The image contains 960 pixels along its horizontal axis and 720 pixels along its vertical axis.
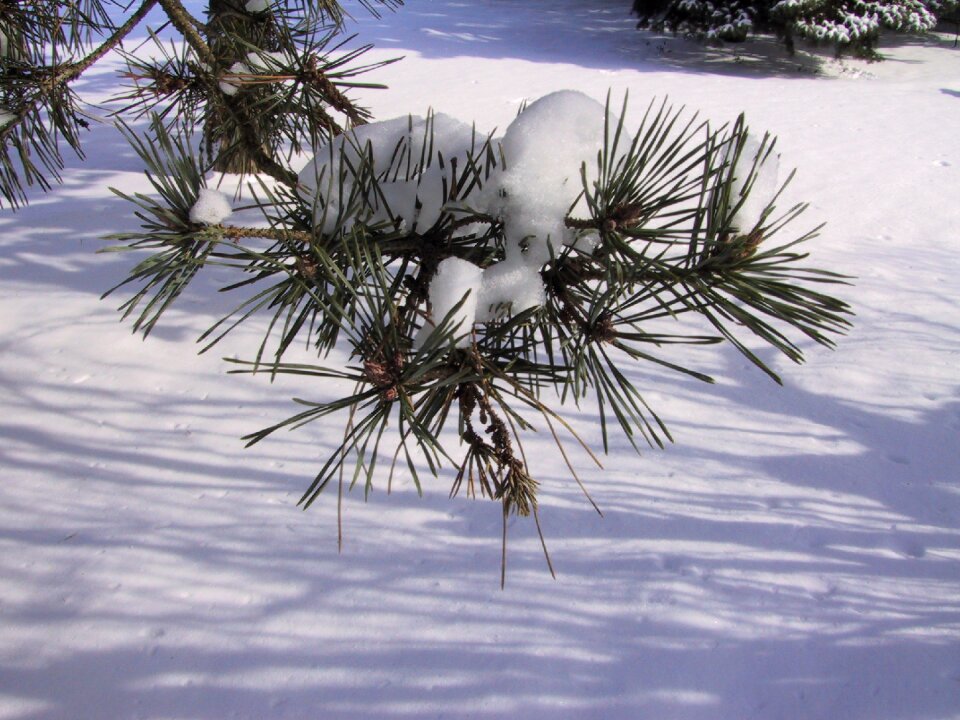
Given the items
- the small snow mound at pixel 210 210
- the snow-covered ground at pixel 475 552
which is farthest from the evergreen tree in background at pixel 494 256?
the snow-covered ground at pixel 475 552

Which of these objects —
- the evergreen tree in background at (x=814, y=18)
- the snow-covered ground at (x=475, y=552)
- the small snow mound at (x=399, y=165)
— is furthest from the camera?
the evergreen tree in background at (x=814, y=18)

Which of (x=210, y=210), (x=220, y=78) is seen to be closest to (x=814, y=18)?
(x=220, y=78)

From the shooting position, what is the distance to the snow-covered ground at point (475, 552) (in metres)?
1.64

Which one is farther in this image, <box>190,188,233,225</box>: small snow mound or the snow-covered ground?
the snow-covered ground

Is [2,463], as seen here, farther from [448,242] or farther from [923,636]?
[923,636]

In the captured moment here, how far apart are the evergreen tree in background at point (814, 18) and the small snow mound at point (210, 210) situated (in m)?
7.09

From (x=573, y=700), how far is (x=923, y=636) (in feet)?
3.05

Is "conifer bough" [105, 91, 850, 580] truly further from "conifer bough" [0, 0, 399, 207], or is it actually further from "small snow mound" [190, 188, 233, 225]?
"conifer bough" [0, 0, 399, 207]

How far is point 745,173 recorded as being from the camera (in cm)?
69

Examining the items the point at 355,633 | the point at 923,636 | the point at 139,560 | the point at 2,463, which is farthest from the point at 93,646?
the point at 923,636

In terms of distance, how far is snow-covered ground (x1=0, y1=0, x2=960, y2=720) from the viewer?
1644 mm

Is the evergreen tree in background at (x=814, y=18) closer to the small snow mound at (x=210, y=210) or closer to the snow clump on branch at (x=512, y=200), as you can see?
the snow clump on branch at (x=512, y=200)

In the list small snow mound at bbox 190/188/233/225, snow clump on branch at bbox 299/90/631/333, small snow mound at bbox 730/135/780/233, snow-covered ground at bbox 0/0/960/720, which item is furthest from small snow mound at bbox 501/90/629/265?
snow-covered ground at bbox 0/0/960/720

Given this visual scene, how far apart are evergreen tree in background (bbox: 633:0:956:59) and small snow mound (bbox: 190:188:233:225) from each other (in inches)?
279
